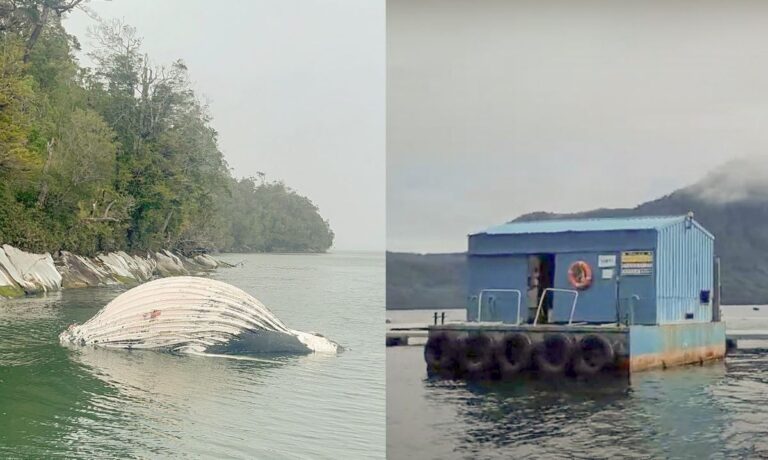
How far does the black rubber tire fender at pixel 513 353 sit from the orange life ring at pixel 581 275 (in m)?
0.41

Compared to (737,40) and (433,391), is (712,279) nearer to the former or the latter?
(737,40)

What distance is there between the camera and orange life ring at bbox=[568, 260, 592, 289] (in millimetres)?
5742

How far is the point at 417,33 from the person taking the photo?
579 cm

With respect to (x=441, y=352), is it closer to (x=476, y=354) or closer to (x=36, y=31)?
(x=476, y=354)

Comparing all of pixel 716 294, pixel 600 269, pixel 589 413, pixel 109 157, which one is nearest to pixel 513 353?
pixel 589 413

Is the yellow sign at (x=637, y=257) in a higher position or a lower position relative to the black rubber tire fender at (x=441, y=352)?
higher

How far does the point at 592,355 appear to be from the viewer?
18.7 feet

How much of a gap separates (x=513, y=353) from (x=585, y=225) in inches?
32.6

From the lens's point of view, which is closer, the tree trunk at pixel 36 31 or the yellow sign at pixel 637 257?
the yellow sign at pixel 637 257

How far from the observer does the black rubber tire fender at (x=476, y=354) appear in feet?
19.4

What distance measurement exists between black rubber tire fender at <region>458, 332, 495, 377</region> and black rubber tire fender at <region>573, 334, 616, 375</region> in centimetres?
49

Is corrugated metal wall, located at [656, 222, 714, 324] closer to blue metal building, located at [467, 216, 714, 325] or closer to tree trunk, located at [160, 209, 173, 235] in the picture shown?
blue metal building, located at [467, 216, 714, 325]

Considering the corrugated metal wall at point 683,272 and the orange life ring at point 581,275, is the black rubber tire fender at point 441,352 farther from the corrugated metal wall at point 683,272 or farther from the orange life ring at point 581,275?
the corrugated metal wall at point 683,272

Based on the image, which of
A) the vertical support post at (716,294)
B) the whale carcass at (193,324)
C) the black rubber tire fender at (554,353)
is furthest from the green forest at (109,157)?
the vertical support post at (716,294)
